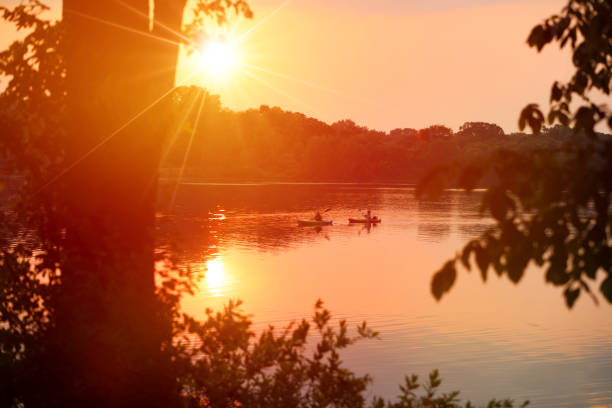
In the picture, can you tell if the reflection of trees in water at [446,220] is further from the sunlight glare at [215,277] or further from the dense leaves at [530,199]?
the dense leaves at [530,199]

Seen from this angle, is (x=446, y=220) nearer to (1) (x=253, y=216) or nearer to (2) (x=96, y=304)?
(1) (x=253, y=216)

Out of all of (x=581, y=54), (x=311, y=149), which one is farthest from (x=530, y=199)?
(x=311, y=149)

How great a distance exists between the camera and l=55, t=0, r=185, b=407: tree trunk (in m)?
6.38

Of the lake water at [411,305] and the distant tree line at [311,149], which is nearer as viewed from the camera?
the lake water at [411,305]

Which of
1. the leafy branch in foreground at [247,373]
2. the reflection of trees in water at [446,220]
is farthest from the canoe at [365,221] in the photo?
the leafy branch in foreground at [247,373]

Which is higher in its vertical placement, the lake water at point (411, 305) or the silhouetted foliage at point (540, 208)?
the silhouetted foliage at point (540, 208)

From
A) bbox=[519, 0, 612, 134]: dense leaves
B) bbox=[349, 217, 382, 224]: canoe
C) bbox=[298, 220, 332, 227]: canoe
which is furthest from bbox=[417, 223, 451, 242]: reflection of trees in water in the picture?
bbox=[519, 0, 612, 134]: dense leaves

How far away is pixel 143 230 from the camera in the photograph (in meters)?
7.56

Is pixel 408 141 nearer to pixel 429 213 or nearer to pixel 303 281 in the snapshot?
pixel 429 213

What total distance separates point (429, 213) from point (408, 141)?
97.9 meters

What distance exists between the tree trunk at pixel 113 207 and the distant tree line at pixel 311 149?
14094 centimetres

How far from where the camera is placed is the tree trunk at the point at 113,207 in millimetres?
6375

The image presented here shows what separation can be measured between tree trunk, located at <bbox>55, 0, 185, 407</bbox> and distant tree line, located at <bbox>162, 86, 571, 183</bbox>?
14094 centimetres

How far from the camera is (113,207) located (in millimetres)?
7688
